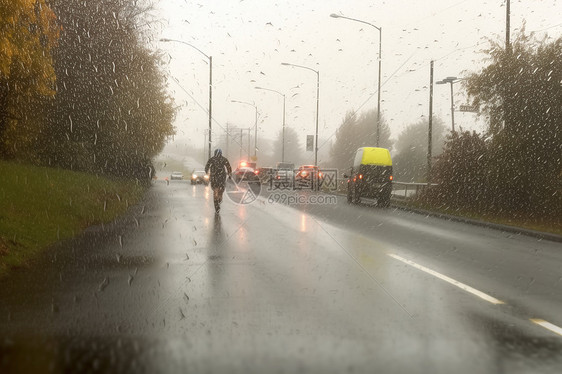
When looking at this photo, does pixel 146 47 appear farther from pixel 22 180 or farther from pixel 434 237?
pixel 434 237

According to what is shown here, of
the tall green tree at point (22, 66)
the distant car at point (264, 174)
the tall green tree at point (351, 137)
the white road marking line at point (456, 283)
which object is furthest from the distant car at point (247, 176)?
the white road marking line at point (456, 283)

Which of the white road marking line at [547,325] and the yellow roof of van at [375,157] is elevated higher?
the yellow roof of van at [375,157]

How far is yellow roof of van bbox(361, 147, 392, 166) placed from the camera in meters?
26.8

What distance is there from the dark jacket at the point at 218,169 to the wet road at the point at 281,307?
5.62 meters

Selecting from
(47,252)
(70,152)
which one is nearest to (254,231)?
(47,252)

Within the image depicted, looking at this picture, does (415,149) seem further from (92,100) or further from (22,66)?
(22,66)

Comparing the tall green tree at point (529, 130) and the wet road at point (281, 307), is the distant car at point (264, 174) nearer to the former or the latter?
Result: the tall green tree at point (529, 130)

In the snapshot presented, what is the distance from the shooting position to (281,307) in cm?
668

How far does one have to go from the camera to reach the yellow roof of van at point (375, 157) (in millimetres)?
26766

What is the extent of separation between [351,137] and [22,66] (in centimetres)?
7851

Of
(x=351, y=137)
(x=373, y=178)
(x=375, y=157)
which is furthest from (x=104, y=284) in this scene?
(x=351, y=137)

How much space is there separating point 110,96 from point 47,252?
928 inches

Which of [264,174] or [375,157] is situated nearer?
[375,157]

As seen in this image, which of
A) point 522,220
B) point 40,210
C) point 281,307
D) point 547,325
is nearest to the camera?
point 547,325
